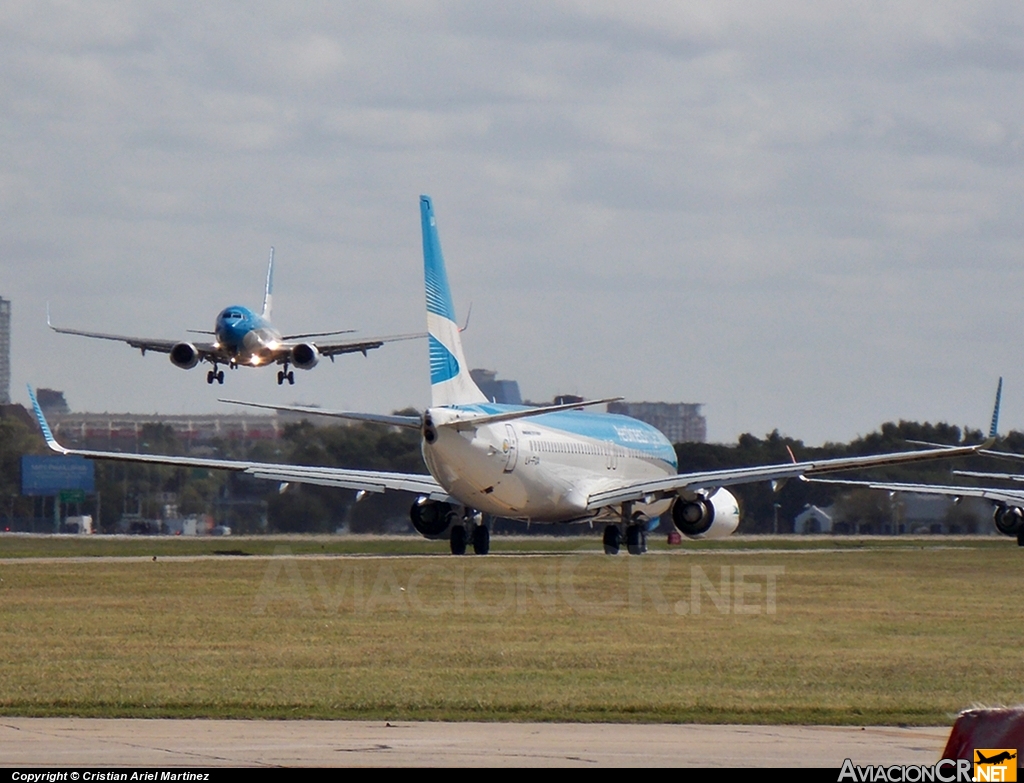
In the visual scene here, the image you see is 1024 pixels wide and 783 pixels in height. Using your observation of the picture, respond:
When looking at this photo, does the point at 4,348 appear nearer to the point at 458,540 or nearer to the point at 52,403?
the point at 52,403

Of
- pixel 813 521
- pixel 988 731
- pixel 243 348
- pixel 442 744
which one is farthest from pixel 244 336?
pixel 988 731

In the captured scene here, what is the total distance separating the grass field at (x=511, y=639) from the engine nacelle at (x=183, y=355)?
1306 centimetres

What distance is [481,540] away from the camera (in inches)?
2015

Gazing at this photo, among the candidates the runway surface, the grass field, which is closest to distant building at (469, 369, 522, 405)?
the grass field

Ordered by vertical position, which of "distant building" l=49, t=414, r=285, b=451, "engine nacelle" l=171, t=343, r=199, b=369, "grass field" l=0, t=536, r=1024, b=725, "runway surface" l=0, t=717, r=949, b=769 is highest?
"engine nacelle" l=171, t=343, r=199, b=369

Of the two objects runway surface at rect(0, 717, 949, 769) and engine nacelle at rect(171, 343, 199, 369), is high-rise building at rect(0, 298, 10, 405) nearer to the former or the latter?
engine nacelle at rect(171, 343, 199, 369)

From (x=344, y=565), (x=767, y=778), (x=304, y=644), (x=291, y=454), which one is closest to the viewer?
(x=767, y=778)

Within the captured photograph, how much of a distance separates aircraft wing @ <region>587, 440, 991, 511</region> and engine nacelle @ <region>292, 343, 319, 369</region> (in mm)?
11877

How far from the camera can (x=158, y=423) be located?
76438 mm

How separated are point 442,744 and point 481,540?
36825mm

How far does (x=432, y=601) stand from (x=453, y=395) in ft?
50.8

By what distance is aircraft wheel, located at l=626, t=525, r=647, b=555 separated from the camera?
51812 millimetres

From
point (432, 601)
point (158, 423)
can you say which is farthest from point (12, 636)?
point (158, 423)

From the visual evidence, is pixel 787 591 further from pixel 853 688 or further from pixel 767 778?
pixel 767 778
